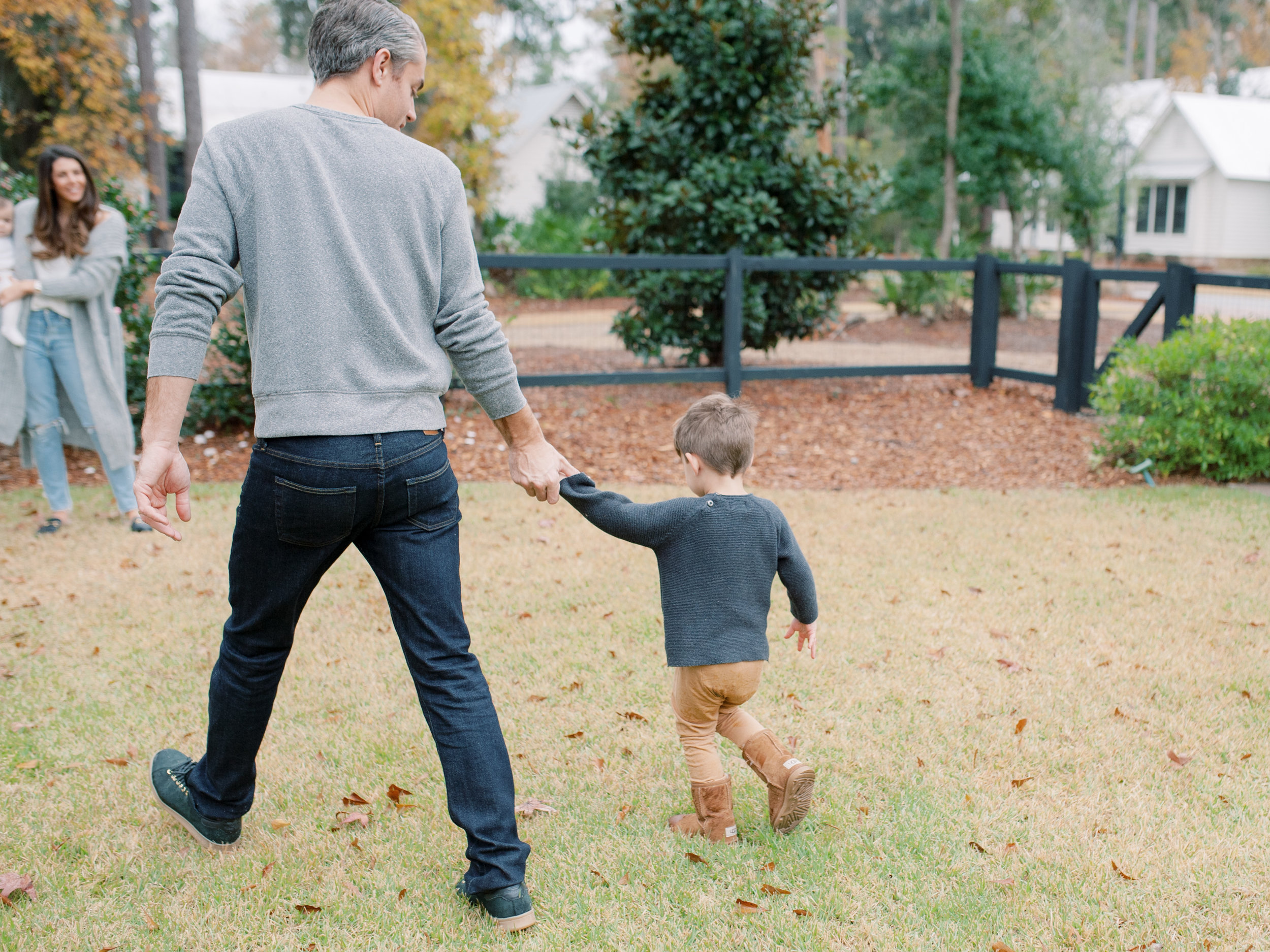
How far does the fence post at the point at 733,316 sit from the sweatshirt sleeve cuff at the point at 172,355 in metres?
7.70

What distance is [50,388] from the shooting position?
5832 millimetres

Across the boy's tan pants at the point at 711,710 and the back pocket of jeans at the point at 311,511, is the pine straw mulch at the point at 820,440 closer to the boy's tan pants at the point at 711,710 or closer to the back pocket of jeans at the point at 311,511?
the boy's tan pants at the point at 711,710

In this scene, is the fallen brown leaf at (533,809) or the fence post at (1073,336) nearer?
the fallen brown leaf at (533,809)

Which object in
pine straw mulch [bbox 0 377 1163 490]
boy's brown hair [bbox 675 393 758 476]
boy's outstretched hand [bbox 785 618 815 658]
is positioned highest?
boy's brown hair [bbox 675 393 758 476]

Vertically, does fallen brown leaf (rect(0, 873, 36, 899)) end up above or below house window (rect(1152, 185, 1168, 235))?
below

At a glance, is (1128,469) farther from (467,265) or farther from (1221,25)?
(1221,25)

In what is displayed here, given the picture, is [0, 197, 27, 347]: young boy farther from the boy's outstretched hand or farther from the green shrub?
the green shrub

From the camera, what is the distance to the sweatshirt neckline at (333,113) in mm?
2258

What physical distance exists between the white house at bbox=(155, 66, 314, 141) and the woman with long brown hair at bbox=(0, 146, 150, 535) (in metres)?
24.9

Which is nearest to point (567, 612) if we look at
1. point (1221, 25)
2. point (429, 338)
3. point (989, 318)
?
point (429, 338)

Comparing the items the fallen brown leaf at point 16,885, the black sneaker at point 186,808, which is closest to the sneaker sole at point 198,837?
the black sneaker at point 186,808

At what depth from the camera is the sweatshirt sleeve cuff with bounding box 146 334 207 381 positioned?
218cm

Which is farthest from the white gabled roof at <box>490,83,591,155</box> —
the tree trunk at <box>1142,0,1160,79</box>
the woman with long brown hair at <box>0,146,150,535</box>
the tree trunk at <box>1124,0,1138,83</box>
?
the tree trunk at <box>1142,0,1160,79</box>

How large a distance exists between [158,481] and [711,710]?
58.5 inches
